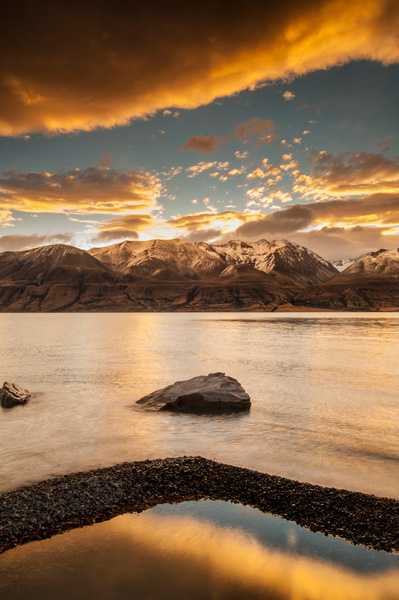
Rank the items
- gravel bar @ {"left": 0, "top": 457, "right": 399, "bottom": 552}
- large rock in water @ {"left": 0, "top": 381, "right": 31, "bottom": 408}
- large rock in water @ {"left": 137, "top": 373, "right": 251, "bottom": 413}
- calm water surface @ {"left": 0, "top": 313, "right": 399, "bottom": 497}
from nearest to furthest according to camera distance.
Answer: gravel bar @ {"left": 0, "top": 457, "right": 399, "bottom": 552}, calm water surface @ {"left": 0, "top": 313, "right": 399, "bottom": 497}, large rock in water @ {"left": 137, "top": 373, "right": 251, "bottom": 413}, large rock in water @ {"left": 0, "top": 381, "right": 31, "bottom": 408}

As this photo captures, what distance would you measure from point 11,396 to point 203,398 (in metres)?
15.2

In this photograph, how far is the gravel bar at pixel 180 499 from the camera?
14.0 meters

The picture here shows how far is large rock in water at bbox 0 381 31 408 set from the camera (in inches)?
1345

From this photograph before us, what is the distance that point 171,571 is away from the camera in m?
12.1

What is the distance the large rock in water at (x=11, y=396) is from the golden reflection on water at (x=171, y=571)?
75.0 ft

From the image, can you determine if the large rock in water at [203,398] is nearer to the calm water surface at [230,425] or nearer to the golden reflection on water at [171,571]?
the calm water surface at [230,425]

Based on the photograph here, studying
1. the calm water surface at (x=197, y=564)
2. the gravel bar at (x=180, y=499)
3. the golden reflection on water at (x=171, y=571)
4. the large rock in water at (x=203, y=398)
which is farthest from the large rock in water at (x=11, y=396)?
the golden reflection on water at (x=171, y=571)

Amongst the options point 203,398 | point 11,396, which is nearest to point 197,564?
point 203,398

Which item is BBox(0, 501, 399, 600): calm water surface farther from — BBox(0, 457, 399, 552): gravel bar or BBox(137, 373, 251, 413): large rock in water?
BBox(137, 373, 251, 413): large rock in water

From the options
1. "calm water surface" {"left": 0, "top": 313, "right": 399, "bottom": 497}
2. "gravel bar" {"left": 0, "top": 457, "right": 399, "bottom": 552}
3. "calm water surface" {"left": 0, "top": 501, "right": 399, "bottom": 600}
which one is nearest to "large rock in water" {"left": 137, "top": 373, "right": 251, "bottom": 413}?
"calm water surface" {"left": 0, "top": 313, "right": 399, "bottom": 497}

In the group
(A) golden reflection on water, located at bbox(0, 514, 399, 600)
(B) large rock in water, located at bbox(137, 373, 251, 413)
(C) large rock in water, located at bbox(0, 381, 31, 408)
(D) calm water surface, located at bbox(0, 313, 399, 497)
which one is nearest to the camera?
(A) golden reflection on water, located at bbox(0, 514, 399, 600)

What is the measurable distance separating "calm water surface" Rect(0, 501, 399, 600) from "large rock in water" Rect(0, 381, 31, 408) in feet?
74.6

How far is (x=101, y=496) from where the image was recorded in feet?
53.6

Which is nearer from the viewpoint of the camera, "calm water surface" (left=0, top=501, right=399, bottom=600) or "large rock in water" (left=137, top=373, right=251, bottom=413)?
"calm water surface" (left=0, top=501, right=399, bottom=600)
